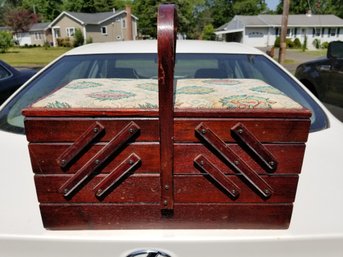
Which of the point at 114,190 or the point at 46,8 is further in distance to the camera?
the point at 46,8

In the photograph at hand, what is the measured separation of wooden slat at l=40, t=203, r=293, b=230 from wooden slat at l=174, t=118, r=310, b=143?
9.8 inches

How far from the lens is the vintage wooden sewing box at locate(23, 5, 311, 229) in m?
1.13

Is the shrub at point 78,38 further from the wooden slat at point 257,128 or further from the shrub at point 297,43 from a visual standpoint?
the wooden slat at point 257,128

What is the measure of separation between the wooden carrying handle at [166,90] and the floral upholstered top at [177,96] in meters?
0.07

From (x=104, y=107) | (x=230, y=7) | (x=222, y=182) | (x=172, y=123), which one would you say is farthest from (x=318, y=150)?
(x=230, y=7)

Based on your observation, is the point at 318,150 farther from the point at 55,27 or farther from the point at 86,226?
the point at 55,27

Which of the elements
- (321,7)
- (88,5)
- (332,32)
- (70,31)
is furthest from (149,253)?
(321,7)

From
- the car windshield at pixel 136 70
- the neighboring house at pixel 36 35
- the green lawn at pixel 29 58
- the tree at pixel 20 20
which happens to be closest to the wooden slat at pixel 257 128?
the car windshield at pixel 136 70

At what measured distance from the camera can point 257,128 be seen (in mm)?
1145

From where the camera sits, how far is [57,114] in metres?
1.13

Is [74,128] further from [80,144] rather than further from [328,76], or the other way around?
[328,76]

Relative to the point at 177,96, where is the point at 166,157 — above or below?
below

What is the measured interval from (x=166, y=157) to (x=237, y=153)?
0.23 meters

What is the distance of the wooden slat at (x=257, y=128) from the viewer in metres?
1.13
